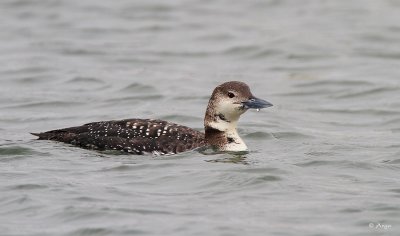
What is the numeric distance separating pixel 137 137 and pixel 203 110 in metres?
3.64

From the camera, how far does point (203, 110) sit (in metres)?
15.6

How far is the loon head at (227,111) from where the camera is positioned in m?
12.0

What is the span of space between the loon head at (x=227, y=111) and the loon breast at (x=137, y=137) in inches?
6.9

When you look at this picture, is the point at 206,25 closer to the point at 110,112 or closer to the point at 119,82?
the point at 119,82

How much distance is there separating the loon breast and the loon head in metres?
0.17

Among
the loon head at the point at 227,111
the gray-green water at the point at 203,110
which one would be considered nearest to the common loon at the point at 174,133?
the loon head at the point at 227,111

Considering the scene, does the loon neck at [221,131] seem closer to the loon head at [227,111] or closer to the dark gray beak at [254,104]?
the loon head at [227,111]

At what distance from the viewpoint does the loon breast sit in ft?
39.3

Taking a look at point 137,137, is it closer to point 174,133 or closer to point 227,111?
point 174,133

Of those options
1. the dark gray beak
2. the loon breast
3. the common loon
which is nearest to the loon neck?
the common loon

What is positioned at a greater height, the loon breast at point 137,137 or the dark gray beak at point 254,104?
the dark gray beak at point 254,104

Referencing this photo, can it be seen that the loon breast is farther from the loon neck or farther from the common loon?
the loon neck

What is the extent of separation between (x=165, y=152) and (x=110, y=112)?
134 inches

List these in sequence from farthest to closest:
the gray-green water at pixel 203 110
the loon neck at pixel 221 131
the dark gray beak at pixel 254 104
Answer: the loon neck at pixel 221 131
the dark gray beak at pixel 254 104
the gray-green water at pixel 203 110
